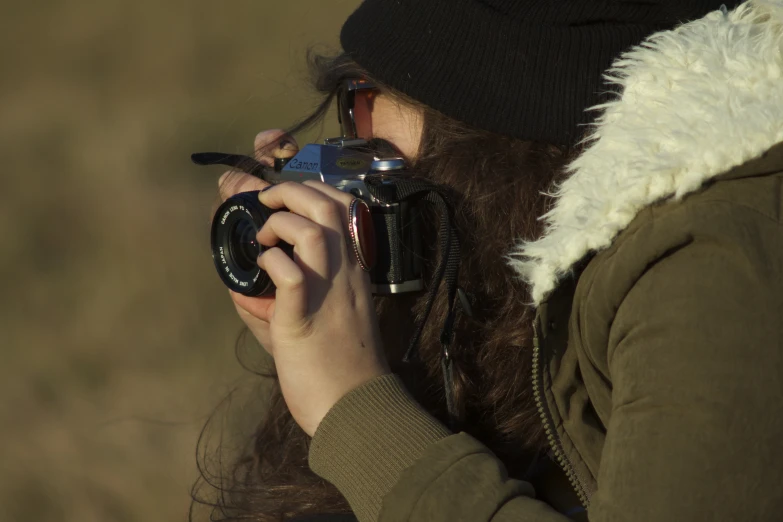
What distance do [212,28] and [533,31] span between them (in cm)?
354

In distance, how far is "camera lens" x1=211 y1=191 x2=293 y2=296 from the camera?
37.1 inches

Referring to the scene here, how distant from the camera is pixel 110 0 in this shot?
4.24 metres

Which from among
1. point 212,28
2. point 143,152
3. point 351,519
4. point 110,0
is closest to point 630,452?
point 351,519

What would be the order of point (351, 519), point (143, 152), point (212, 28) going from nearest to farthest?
point (351, 519), point (143, 152), point (212, 28)

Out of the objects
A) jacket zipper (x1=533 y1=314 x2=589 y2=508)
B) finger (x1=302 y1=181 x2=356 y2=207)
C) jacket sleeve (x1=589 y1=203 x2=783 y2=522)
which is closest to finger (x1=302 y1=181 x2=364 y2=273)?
finger (x1=302 y1=181 x2=356 y2=207)

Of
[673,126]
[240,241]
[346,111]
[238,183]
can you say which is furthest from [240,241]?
[673,126]

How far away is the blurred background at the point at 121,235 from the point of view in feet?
7.44

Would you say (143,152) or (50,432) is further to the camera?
(143,152)

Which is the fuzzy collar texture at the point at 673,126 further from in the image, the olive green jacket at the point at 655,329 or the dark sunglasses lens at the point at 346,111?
the dark sunglasses lens at the point at 346,111

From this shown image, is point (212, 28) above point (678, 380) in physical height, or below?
below

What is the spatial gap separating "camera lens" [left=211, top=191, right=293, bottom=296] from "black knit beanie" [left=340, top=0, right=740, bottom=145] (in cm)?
20

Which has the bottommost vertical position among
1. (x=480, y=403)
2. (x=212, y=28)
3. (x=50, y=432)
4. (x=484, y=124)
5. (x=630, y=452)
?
(x=50, y=432)

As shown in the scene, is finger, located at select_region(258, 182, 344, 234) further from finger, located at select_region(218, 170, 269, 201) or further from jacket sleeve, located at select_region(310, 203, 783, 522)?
jacket sleeve, located at select_region(310, 203, 783, 522)

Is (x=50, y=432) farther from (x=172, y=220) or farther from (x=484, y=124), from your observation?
(x=484, y=124)
